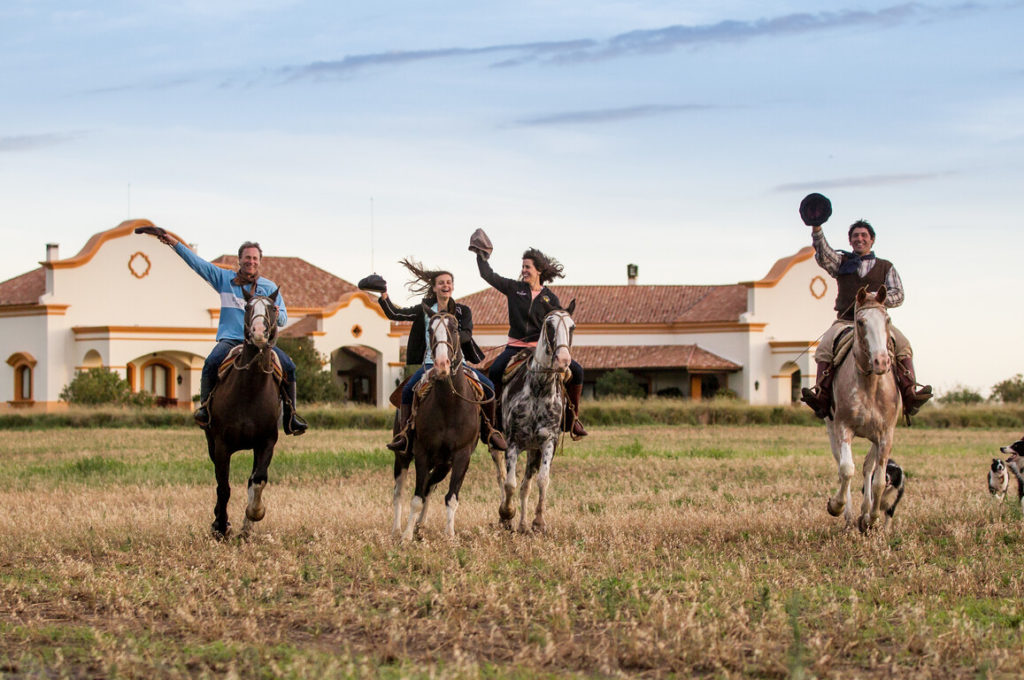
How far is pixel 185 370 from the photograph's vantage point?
5375 centimetres

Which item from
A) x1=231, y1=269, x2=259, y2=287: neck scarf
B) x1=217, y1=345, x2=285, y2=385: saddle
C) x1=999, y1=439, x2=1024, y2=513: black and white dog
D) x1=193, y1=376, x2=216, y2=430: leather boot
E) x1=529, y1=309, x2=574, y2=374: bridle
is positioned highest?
x1=231, y1=269, x2=259, y2=287: neck scarf

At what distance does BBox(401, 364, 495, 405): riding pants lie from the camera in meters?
11.6

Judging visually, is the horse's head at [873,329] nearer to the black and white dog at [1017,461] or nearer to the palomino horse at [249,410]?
the black and white dog at [1017,461]

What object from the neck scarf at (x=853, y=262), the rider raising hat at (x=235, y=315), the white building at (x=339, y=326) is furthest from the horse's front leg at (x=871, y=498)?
the white building at (x=339, y=326)

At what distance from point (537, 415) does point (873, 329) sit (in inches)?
121

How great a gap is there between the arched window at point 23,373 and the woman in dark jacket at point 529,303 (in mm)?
42065

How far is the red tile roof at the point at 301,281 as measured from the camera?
193ft

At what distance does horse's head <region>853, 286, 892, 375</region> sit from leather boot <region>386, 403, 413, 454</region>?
158 inches

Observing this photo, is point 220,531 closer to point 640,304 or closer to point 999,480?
point 999,480

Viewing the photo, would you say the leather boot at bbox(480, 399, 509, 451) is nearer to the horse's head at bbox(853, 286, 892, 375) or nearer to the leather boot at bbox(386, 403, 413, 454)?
the leather boot at bbox(386, 403, 413, 454)

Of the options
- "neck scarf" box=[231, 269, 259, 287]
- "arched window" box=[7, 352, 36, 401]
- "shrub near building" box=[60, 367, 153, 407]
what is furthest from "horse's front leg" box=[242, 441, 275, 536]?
"arched window" box=[7, 352, 36, 401]

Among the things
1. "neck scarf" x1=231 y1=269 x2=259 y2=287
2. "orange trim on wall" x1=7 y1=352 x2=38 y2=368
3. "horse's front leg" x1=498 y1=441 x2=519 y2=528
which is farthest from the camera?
"orange trim on wall" x1=7 y1=352 x2=38 y2=368

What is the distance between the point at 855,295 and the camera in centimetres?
1245

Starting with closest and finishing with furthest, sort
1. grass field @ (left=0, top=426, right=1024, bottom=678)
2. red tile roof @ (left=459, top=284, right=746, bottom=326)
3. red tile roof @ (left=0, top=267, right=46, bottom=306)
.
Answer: grass field @ (left=0, top=426, right=1024, bottom=678), red tile roof @ (left=0, top=267, right=46, bottom=306), red tile roof @ (left=459, top=284, right=746, bottom=326)
